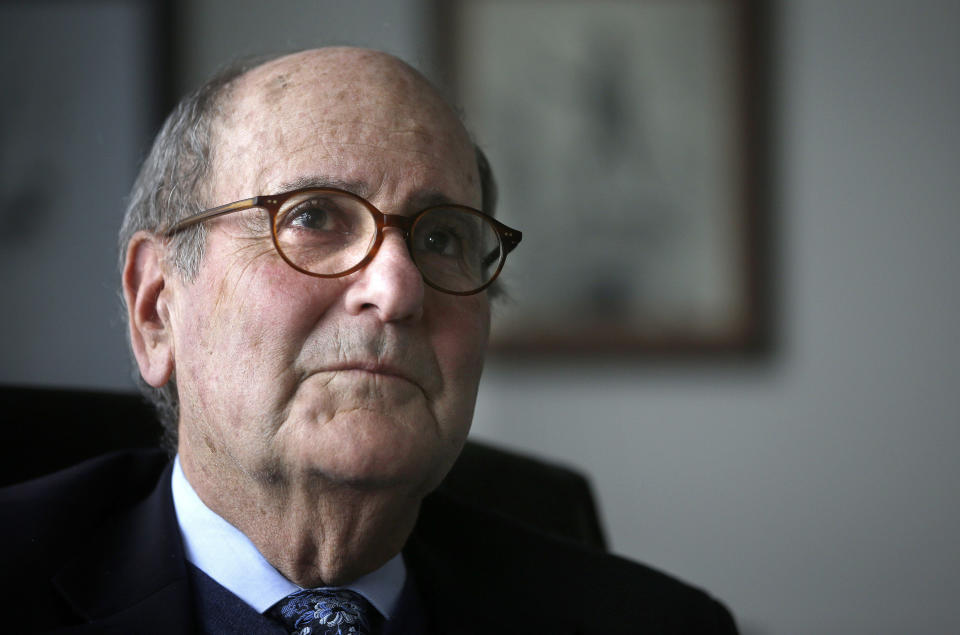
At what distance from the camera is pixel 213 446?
1063 mm

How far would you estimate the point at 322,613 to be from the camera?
3.47 feet

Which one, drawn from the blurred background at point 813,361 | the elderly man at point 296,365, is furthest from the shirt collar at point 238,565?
the blurred background at point 813,361

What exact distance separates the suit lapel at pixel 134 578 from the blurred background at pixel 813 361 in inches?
75.4

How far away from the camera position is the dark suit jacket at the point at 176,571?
1019mm

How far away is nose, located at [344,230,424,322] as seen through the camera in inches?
38.6

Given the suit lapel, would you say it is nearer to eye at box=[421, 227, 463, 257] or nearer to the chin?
→ the chin

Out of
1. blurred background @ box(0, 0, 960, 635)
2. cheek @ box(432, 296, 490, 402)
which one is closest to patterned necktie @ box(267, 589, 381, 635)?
cheek @ box(432, 296, 490, 402)

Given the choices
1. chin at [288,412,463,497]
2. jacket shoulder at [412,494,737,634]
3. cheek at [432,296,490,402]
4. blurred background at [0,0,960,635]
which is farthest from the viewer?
blurred background at [0,0,960,635]

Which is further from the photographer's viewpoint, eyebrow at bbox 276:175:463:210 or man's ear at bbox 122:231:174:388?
man's ear at bbox 122:231:174:388

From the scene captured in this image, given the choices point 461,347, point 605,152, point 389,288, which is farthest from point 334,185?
point 605,152

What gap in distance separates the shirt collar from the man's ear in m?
0.16

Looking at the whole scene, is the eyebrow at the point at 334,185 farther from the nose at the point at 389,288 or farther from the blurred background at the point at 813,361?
the blurred background at the point at 813,361

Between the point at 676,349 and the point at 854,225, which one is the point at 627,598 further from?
the point at 854,225

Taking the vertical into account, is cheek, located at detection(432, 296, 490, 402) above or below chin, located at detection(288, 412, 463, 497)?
above
